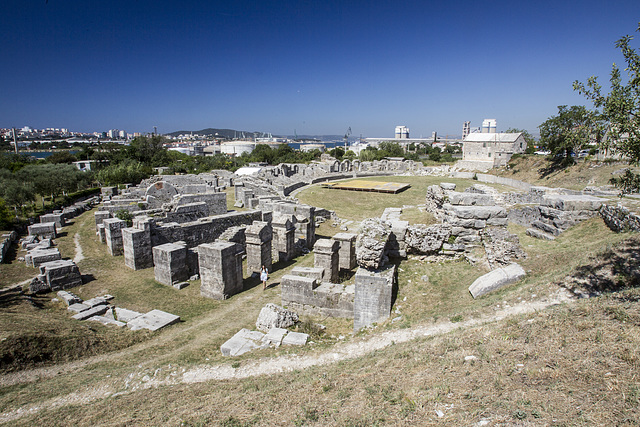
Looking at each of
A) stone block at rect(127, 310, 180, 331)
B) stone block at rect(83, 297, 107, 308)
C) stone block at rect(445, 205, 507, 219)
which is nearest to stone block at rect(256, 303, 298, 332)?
stone block at rect(127, 310, 180, 331)

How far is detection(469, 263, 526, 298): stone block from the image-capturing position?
7.78 metres

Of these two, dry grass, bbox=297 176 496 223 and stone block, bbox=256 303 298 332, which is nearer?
stone block, bbox=256 303 298 332

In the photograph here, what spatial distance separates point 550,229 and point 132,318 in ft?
44.3

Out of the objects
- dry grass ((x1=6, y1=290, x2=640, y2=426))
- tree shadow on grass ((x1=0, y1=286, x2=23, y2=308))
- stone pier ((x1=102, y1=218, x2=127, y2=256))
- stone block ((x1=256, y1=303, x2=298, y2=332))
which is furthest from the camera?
stone pier ((x1=102, y1=218, x2=127, y2=256))

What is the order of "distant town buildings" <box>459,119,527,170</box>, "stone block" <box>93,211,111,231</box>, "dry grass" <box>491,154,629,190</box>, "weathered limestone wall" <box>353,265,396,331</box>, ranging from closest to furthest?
"weathered limestone wall" <box>353,265,396,331</box>, "stone block" <box>93,211,111,231</box>, "dry grass" <box>491,154,629,190</box>, "distant town buildings" <box>459,119,527,170</box>

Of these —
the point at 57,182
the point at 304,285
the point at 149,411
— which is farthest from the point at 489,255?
the point at 57,182

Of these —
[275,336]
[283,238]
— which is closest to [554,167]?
[283,238]

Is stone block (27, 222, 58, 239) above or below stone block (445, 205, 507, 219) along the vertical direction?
below

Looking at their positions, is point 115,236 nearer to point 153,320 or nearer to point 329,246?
point 153,320

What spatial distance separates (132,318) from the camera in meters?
9.17

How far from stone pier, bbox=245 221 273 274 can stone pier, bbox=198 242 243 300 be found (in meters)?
1.34

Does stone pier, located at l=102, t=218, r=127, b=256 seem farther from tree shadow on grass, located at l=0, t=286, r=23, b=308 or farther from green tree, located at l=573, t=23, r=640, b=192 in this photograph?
green tree, located at l=573, t=23, r=640, b=192

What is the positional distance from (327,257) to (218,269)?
3514mm

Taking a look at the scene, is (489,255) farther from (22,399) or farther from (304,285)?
(22,399)
